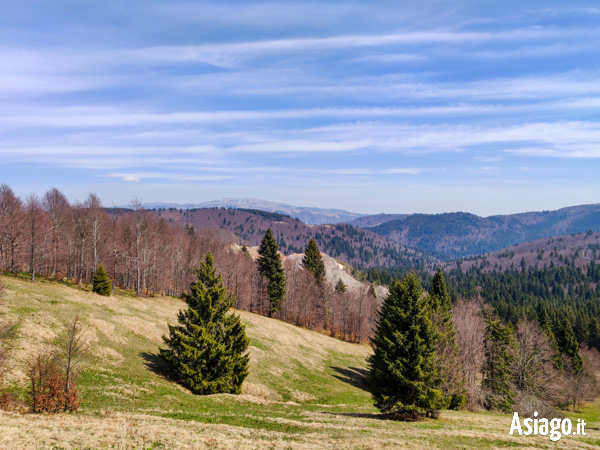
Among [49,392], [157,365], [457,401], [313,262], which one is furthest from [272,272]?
[49,392]

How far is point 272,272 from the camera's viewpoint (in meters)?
80.2

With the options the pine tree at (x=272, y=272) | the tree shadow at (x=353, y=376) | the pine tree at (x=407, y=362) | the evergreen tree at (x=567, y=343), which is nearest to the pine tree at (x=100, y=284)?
the pine tree at (x=272, y=272)

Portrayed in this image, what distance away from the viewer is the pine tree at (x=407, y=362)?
28.5 metres

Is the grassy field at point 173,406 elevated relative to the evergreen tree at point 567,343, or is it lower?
elevated

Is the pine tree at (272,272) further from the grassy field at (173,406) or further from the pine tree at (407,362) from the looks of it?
the pine tree at (407,362)

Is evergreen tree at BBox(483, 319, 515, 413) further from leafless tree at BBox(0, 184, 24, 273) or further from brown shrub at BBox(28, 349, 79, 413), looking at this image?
leafless tree at BBox(0, 184, 24, 273)

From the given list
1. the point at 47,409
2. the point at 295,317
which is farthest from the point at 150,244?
the point at 47,409

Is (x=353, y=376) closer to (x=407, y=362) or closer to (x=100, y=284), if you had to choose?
(x=407, y=362)

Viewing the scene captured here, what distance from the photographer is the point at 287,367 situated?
47406 mm

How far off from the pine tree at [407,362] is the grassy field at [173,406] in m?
1.74

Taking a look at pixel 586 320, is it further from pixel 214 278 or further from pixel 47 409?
pixel 47 409

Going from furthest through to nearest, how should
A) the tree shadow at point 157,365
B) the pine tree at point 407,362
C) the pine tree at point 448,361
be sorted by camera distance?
the pine tree at point 448,361 → the tree shadow at point 157,365 → the pine tree at point 407,362

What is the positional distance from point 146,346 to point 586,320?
14668 cm

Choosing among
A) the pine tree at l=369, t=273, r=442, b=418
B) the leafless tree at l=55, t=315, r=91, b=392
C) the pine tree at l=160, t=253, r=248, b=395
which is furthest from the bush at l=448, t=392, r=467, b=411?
the leafless tree at l=55, t=315, r=91, b=392
